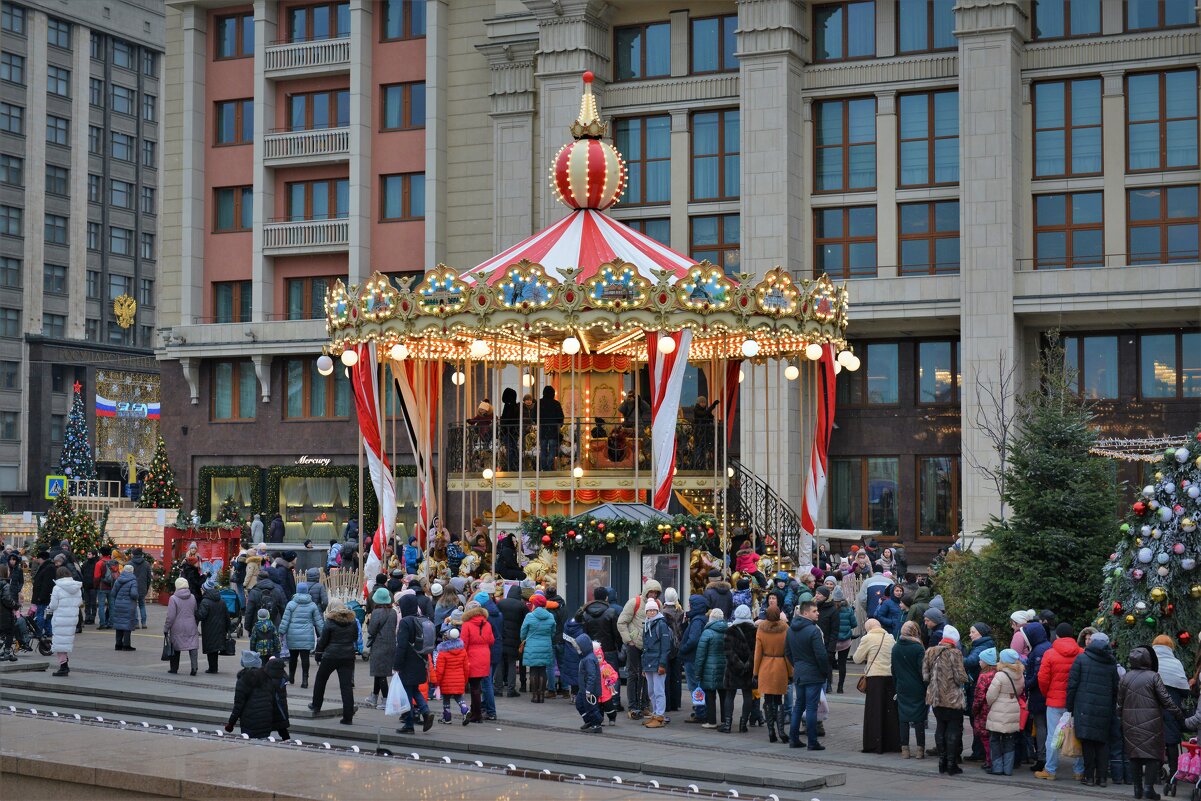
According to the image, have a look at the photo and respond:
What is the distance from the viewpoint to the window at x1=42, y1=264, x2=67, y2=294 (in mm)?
76688

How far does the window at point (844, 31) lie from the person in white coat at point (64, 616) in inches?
1080

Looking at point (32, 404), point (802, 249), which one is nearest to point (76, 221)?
point (32, 404)

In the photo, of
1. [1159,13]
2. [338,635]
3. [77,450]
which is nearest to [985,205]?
[1159,13]

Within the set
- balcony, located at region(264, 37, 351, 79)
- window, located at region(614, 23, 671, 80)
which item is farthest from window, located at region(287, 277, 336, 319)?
window, located at region(614, 23, 671, 80)

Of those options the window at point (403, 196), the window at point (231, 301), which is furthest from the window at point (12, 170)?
the window at point (403, 196)

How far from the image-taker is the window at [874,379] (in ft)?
145

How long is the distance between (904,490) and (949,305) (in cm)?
541

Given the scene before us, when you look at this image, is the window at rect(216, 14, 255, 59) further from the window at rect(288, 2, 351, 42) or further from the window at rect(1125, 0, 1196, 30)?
the window at rect(1125, 0, 1196, 30)

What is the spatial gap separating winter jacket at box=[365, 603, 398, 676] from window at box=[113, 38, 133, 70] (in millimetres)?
67588

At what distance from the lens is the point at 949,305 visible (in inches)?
1634

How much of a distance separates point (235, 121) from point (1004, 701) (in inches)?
1582

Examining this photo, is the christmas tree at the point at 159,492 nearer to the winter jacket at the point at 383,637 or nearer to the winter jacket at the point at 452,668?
the winter jacket at the point at 383,637

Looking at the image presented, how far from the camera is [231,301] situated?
51.6m

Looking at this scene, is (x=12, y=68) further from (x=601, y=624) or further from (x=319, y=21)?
(x=601, y=624)
